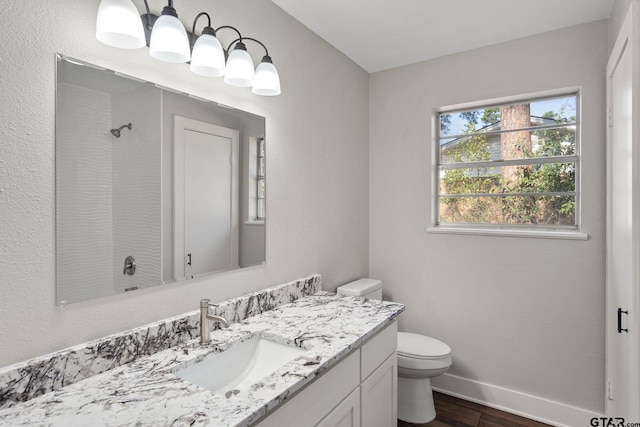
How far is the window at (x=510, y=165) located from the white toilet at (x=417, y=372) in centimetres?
90

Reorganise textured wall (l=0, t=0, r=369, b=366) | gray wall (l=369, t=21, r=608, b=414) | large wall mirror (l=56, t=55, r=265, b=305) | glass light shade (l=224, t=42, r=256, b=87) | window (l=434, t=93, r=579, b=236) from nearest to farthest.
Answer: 1. textured wall (l=0, t=0, r=369, b=366)
2. large wall mirror (l=56, t=55, r=265, b=305)
3. glass light shade (l=224, t=42, r=256, b=87)
4. gray wall (l=369, t=21, r=608, b=414)
5. window (l=434, t=93, r=579, b=236)

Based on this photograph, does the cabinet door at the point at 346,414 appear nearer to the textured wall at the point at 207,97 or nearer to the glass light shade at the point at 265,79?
the textured wall at the point at 207,97

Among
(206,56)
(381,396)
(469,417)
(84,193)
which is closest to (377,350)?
(381,396)

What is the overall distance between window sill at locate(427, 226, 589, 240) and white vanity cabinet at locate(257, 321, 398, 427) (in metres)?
1.01

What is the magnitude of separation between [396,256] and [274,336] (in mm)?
1559

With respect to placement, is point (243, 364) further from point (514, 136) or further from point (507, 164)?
point (514, 136)

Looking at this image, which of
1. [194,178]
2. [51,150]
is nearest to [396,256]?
[194,178]

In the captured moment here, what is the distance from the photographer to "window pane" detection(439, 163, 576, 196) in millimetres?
Result: 2234

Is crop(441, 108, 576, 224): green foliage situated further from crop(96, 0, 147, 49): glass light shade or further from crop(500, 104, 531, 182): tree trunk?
crop(96, 0, 147, 49): glass light shade

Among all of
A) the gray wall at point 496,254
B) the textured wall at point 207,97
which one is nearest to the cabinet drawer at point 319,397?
the textured wall at point 207,97

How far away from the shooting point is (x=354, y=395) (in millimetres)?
1390

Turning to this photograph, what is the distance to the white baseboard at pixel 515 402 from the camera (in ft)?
6.93

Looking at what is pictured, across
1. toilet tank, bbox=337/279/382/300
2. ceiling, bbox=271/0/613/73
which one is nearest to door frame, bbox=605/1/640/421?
ceiling, bbox=271/0/613/73

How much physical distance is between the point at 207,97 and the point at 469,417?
2.43 metres
